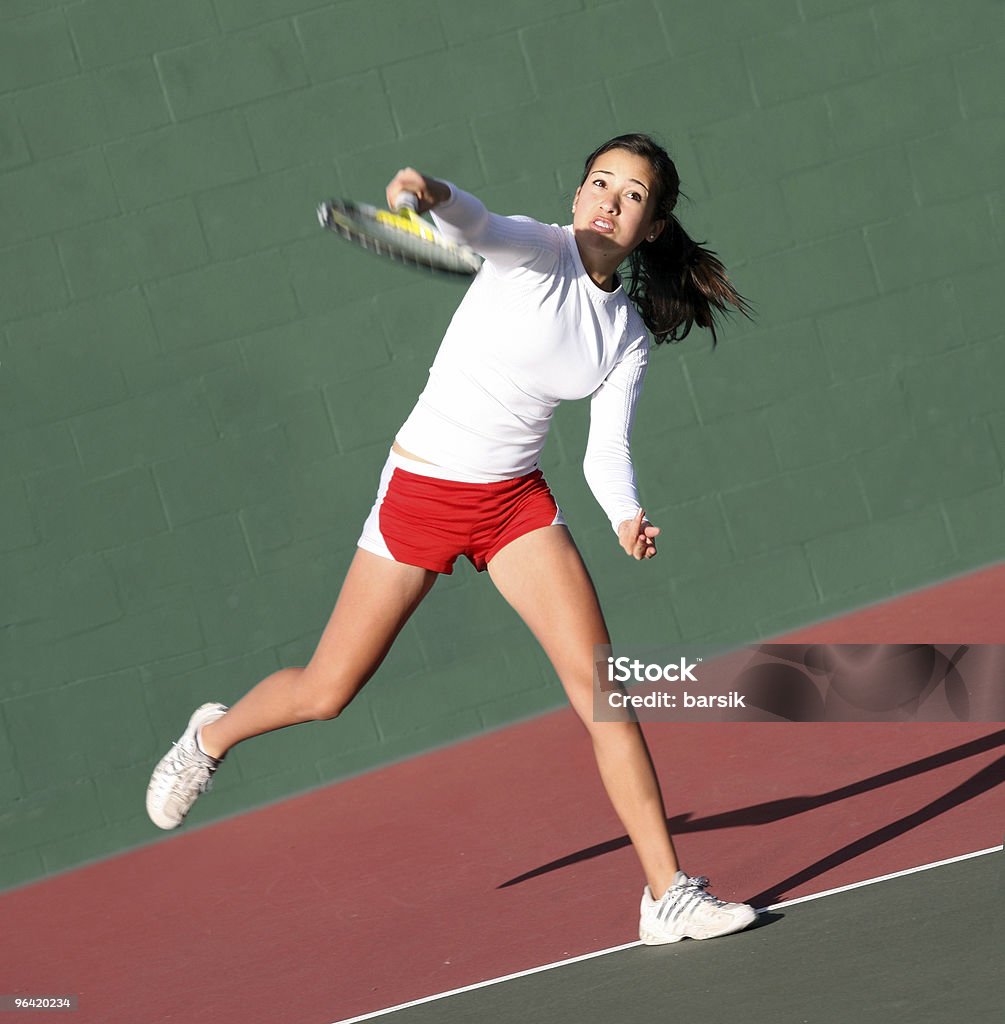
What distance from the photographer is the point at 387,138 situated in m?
5.75

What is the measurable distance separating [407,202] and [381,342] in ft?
9.71

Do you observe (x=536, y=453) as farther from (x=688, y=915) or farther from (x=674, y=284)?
(x=688, y=915)

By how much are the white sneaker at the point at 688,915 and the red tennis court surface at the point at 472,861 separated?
0.22 meters

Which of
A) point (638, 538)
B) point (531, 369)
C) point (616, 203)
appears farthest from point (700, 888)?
point (616, 203)

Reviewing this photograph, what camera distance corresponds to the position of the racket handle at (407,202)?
284 cm

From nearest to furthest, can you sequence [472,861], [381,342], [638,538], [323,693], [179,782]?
[638,538] → [323,693] → [179,782] → [472,861] → [381,342]

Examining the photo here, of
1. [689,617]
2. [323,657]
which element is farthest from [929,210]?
[323,657]

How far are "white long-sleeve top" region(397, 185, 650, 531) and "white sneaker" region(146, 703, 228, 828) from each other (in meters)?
1.03

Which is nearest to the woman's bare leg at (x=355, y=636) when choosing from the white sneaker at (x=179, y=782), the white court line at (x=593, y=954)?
the white sneaker at (x=179, y=782)

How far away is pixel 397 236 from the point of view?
11.0 ft

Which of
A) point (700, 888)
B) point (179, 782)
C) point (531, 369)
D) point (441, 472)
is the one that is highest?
point (531, 369)

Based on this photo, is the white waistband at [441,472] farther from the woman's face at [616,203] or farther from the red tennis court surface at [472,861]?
the red tennis court surface at [472,861]

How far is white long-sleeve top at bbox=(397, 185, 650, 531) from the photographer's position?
11.0 feet

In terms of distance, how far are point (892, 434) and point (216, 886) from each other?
3169mm
